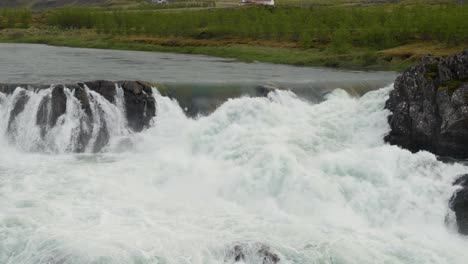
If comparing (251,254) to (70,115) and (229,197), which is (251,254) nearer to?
(229,197)

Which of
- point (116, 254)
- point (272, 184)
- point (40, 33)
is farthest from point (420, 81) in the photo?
point (40, 33)

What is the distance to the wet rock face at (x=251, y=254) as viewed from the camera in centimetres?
1550

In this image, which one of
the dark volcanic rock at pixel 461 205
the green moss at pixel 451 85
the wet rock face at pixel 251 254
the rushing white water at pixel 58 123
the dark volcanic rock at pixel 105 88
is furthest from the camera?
the dark volcanic rock at pixel 105 88

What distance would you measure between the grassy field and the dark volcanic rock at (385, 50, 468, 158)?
18.4 metres

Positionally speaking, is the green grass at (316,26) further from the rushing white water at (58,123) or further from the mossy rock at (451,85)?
the rushing white water at (58,123)

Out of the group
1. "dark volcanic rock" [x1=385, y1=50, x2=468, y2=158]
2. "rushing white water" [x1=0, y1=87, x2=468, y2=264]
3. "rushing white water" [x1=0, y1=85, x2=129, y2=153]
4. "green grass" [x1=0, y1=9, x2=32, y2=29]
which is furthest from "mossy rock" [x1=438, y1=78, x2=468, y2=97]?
"green grass" [x1=0, y1=9, x2=32, y2=29]

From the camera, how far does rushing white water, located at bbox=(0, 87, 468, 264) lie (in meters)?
16.0

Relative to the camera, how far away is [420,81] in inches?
1054

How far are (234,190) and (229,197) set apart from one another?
441 millimetres

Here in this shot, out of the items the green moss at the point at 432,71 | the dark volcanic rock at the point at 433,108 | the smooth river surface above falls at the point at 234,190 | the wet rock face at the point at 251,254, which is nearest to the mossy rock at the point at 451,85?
the dark volcanic rock at the point at 433,108

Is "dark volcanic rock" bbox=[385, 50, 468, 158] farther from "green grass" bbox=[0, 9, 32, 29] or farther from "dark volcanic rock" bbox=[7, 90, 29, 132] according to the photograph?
"green grass" bbox=[0, 9, 32, 29]

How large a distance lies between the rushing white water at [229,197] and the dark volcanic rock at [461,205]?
1.02 feet

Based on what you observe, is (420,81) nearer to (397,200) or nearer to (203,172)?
(397,200)

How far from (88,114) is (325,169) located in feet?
38.5
